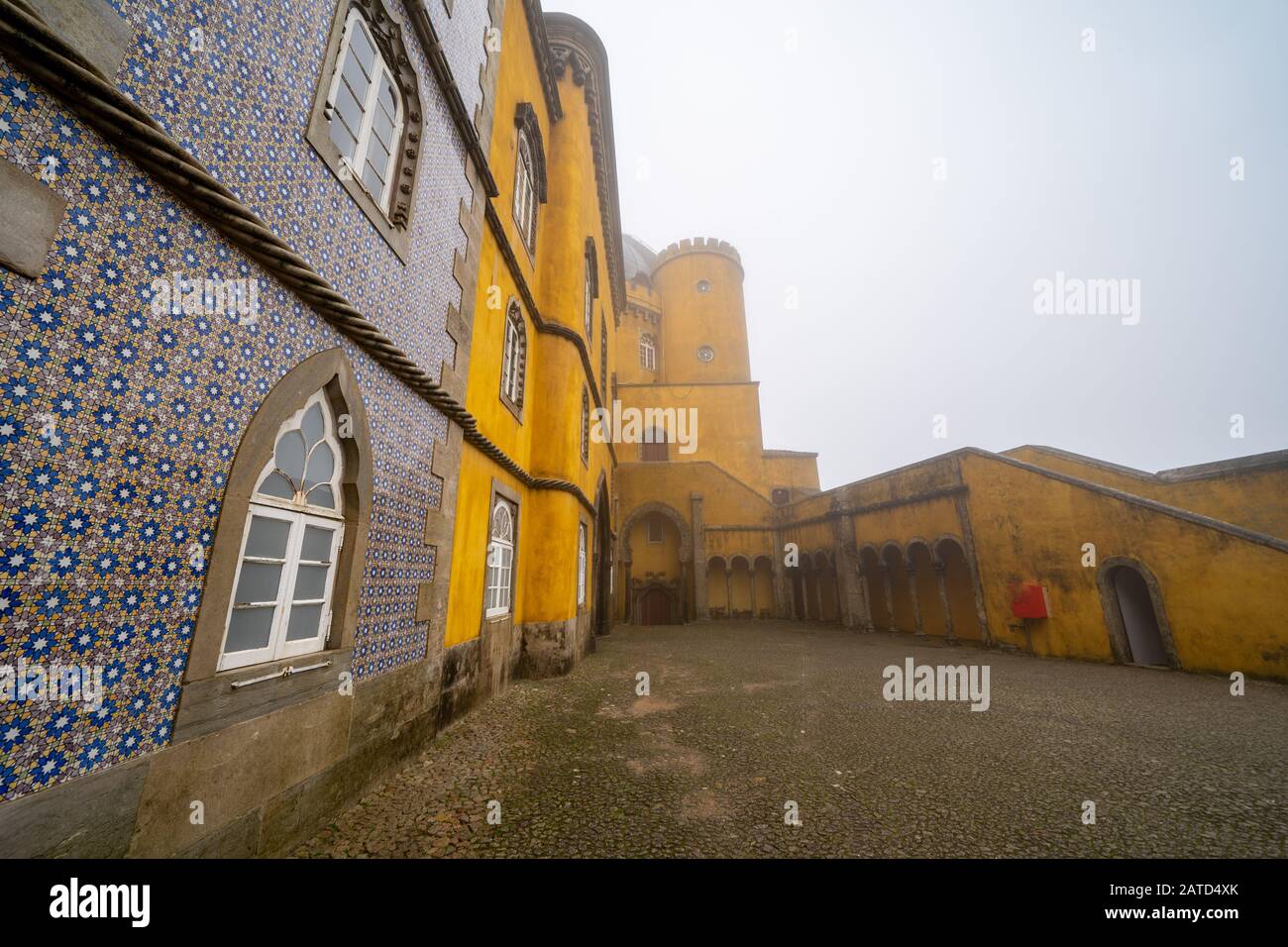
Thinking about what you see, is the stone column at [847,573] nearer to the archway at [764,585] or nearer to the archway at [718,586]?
the archway at [764,585]

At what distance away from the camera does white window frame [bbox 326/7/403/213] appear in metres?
3.34

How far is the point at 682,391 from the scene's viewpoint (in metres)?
23.5

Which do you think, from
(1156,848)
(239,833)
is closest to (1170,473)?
(1156,848)

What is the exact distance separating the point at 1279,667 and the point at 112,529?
13.6 metres

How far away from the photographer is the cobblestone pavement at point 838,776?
9.32ft

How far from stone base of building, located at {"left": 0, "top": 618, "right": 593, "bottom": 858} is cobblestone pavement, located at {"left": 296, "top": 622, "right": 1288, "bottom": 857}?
241 mm

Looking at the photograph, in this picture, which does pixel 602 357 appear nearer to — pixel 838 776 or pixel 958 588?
pixel 838 776

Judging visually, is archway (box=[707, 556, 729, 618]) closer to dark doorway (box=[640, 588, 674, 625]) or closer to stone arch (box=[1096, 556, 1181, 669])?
dark doorway (box=[640, 588, 674, 625])

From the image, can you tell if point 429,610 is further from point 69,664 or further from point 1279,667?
point 1279,667

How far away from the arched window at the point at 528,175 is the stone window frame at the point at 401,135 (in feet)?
Result: 11.4

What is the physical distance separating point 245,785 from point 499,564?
428 cm

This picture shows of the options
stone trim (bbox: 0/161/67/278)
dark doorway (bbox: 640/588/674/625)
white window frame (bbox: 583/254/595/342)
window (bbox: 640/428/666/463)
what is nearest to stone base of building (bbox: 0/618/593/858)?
stone trim (bbox: 0/161/67/278)

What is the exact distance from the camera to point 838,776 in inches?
152

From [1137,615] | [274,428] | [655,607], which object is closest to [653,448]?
[655,607]
